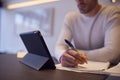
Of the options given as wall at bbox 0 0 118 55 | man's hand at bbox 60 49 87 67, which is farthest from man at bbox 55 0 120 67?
wall at bbox 0 0 118 55

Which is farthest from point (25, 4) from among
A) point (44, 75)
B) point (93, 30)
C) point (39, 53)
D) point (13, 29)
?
point (44, 75)

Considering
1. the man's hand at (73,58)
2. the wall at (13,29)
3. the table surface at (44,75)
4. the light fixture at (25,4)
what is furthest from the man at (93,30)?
the light fixture at (25,4)

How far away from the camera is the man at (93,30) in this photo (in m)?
1.21

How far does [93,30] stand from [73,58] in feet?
1.94

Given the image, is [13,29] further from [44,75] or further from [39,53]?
[44,75]

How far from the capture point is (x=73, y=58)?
32.6 inches

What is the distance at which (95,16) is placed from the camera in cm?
141

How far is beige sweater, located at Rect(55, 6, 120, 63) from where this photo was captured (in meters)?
1.25

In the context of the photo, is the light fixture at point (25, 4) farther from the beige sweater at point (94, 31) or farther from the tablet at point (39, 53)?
the tablet at point (39, 53)

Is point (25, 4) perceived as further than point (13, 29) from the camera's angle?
No

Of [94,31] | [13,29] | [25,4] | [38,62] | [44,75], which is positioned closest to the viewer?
[44,75]

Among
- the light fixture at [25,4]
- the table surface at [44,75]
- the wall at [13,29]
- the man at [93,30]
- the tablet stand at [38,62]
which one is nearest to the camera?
the table surface at [44,75]

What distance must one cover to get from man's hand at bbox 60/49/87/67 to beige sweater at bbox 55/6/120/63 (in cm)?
34

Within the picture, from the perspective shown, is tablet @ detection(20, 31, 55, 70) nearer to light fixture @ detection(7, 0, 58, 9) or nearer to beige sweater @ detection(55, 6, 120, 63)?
beige sweater @ detection(55, 6, 120, 63)
